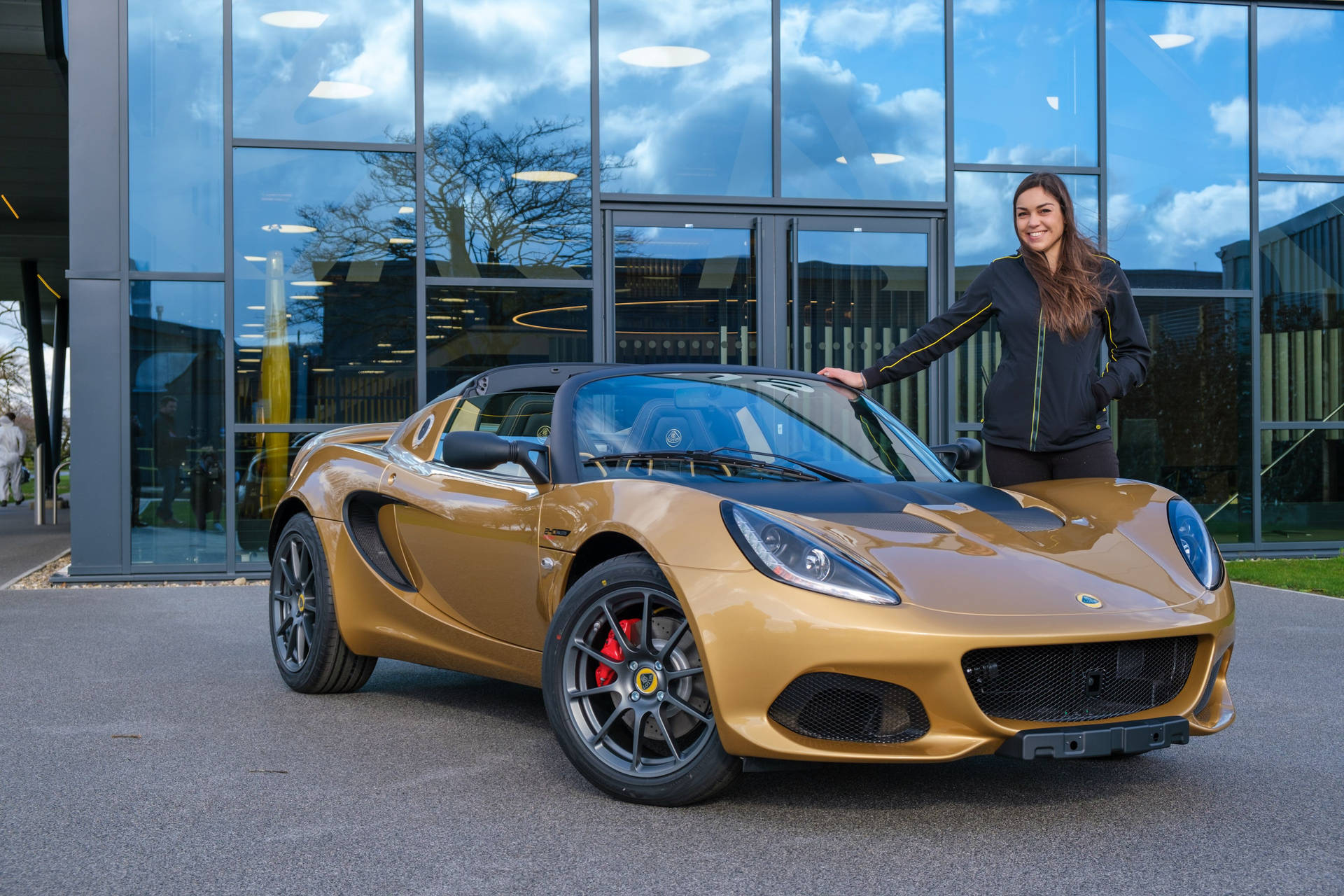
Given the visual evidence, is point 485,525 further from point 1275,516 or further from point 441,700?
point 1275,516

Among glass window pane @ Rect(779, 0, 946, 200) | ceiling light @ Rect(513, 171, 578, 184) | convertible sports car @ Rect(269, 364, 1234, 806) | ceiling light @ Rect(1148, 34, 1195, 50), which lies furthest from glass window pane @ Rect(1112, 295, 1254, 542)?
convertible sports car @ Rect(269, 364, 1234, 806)

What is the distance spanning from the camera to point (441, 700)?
16.4ft

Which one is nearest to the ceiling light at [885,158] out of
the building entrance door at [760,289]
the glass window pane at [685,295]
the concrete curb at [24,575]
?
the building entrance door at [760,289]

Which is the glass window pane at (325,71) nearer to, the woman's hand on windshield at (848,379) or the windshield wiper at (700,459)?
the woman's hand on windshield at (848,379)

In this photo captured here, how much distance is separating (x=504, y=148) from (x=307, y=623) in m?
5.70

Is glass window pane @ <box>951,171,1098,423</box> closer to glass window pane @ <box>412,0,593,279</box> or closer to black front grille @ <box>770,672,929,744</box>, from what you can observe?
glass window pane @ <box>412,0,593,279</box>

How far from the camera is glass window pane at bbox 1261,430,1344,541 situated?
11.2 m

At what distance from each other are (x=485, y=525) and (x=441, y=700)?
118cm

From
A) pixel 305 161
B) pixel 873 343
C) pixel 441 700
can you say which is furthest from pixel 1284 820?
pixel 305 161

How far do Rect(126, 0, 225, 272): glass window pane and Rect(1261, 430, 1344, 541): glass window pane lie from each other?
8563 mm

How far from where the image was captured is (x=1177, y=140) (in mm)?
11086

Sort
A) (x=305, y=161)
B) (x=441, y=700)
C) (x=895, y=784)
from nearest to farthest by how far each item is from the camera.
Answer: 1. (x=895, y=784)
2. (x=441, y=700)
3. (x=305, y=161)

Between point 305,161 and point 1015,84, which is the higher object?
point 1015,84

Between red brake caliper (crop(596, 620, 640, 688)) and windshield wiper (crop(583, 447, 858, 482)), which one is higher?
windshield wiper (crop(583, 447, 858, 482))
